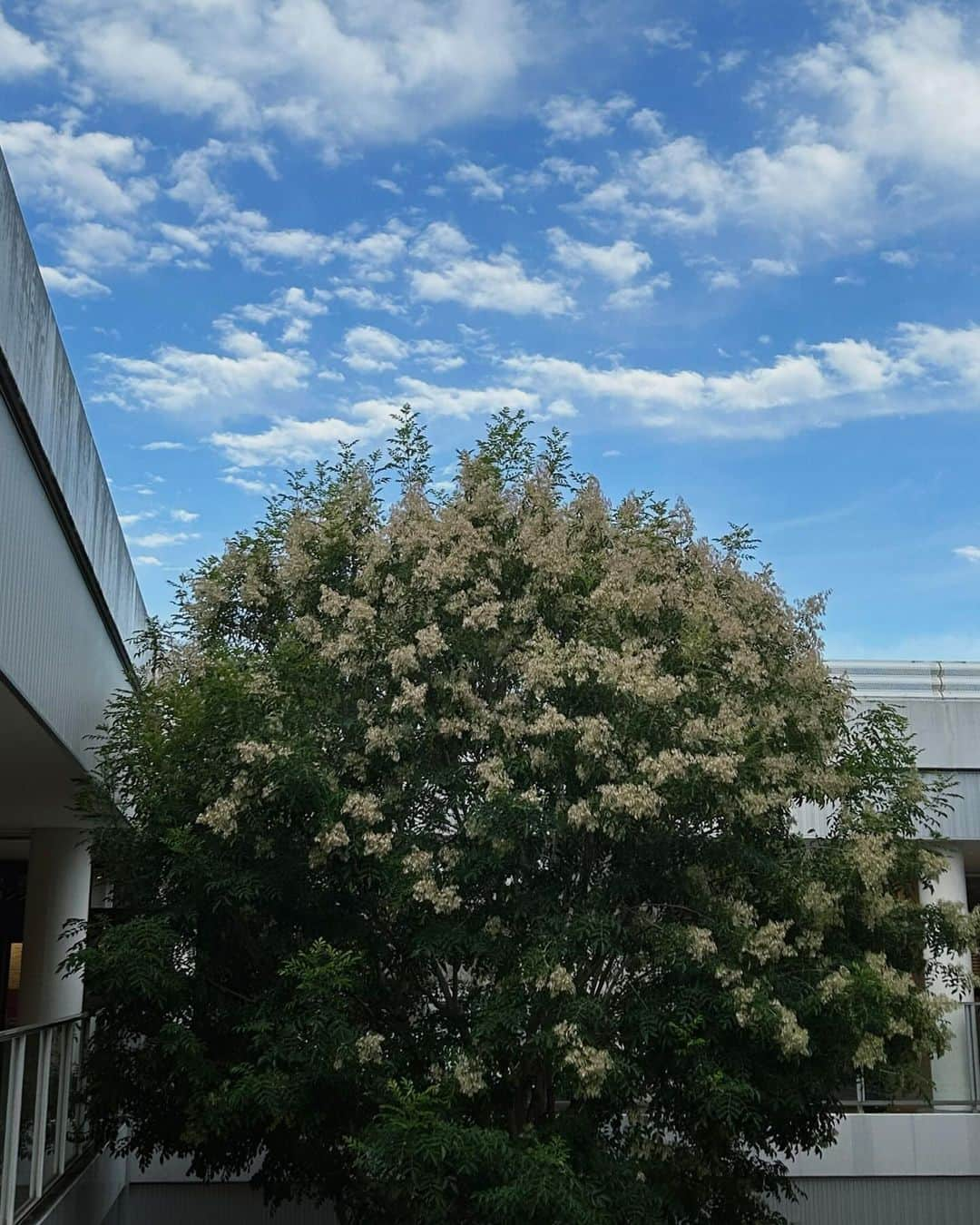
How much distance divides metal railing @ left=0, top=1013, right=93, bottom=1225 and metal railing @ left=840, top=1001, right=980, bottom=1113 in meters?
8.07

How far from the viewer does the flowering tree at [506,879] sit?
9953 millimetres

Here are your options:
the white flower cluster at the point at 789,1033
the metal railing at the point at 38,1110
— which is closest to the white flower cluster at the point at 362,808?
the metal railing at the point at 38,1110

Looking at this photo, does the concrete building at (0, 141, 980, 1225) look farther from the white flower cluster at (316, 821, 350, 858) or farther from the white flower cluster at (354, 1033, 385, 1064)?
the white flower cluster at (354, 1033, 385, 1064)

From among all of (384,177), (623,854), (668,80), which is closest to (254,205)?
(384,177)

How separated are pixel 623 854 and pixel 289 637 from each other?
304 centimetres

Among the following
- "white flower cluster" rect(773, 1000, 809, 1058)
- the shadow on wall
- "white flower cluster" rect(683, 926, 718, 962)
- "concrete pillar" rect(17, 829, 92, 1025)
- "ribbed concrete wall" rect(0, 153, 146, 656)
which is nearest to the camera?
"ribbed concrete wall" rect(0, 153, 146, 656)

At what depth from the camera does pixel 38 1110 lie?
1025 cm

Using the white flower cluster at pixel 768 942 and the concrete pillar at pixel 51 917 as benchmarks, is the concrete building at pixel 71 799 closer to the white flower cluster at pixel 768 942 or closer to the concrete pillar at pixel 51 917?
the concrete pillar at pixel 51 917

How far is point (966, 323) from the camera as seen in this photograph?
1897 cm

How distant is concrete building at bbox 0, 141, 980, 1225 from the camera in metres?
8.20

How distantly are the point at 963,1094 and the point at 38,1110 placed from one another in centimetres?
1000

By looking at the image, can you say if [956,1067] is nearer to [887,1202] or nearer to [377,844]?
[887,1202]

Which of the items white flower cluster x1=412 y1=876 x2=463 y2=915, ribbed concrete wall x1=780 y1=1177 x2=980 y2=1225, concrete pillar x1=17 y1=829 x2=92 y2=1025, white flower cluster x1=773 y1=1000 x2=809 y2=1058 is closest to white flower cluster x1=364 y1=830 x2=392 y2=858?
white flower cluster x1=412 y1=876 x2=463 y2=915

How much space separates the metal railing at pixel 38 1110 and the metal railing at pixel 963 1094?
26.5 ft
